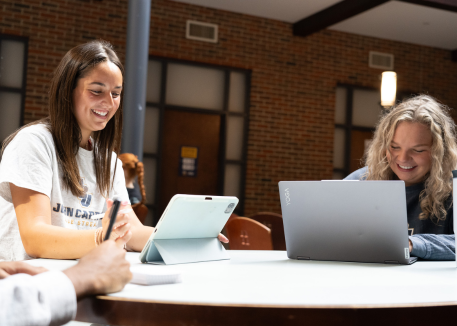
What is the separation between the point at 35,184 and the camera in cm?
145

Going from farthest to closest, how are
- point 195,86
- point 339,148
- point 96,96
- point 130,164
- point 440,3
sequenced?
point 339,148, point 195,86, point 440,3, point 130,164, point 96,96

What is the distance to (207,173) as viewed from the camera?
7000 mm

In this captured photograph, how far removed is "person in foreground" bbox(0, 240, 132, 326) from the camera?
743 millimetres

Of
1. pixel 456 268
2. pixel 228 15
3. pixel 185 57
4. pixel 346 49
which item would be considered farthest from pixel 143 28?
pixel 346 49

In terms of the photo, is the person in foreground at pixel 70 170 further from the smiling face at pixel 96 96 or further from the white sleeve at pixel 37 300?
the white sleeve at pixel 37 300

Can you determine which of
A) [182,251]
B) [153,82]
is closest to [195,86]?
[153,82]

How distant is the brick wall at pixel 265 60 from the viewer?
20.4 ft

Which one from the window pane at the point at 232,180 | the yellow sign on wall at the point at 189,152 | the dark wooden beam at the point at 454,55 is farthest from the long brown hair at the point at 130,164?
the dark wooden beam at the point at 454,55

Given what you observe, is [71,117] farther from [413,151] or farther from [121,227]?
[413,151]

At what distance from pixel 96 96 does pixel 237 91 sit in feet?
18.2

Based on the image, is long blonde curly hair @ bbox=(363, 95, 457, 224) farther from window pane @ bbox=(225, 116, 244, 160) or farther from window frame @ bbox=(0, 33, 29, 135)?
window frame @ bbox=(0, 33, 29, 135)

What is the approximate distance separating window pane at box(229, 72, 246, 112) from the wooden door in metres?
0.31

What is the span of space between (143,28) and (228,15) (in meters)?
2.90

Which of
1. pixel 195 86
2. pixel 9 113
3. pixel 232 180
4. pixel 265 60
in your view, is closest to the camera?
pixel 9 113
